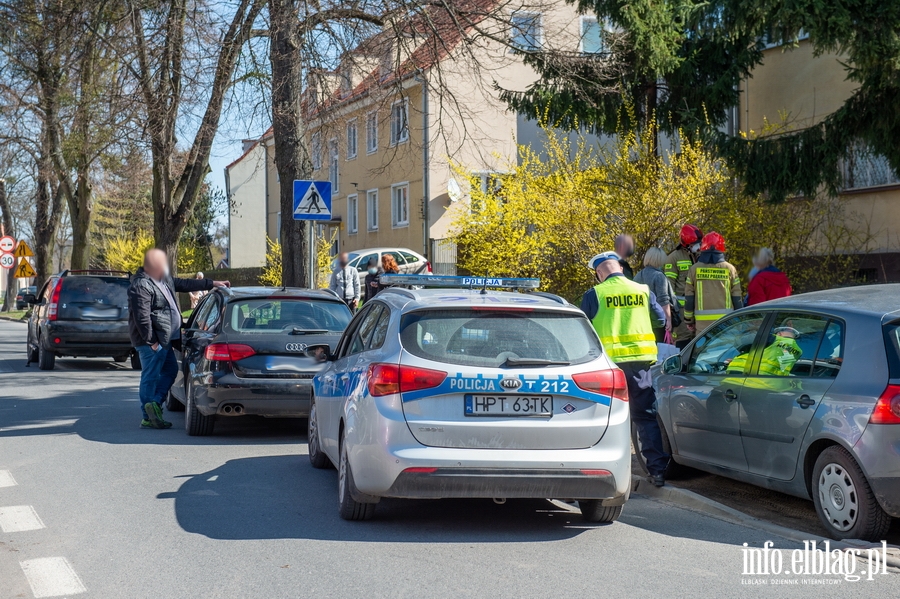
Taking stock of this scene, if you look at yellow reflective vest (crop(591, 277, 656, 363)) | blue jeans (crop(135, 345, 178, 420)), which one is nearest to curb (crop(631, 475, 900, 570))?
yellow reflective vest (crop(591, 277, 656, 363))

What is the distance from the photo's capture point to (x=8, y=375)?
17828 millimetres

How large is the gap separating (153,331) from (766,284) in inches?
263

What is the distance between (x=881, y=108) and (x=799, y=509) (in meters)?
7.15

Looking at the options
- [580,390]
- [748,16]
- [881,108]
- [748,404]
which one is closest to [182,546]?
[580,390]

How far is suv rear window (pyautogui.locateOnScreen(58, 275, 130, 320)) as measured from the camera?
18531mm

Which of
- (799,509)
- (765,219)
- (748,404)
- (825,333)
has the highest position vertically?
(765,219)

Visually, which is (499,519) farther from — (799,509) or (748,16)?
(748,16)

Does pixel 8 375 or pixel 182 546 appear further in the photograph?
pixel 8 375

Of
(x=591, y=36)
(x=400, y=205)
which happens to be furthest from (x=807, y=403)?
(x=400, y=205)

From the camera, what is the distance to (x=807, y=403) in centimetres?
661

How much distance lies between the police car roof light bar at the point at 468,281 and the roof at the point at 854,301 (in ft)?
5.73

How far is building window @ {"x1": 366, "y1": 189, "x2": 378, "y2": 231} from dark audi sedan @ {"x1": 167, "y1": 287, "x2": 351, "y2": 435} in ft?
98.1

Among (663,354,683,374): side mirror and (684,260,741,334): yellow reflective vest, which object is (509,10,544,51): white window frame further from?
(663,354,683,374): side mirror

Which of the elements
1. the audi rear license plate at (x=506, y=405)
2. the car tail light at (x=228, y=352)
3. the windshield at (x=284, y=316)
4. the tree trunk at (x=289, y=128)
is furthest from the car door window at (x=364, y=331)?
the tree trunk at (x=289, y=128)
